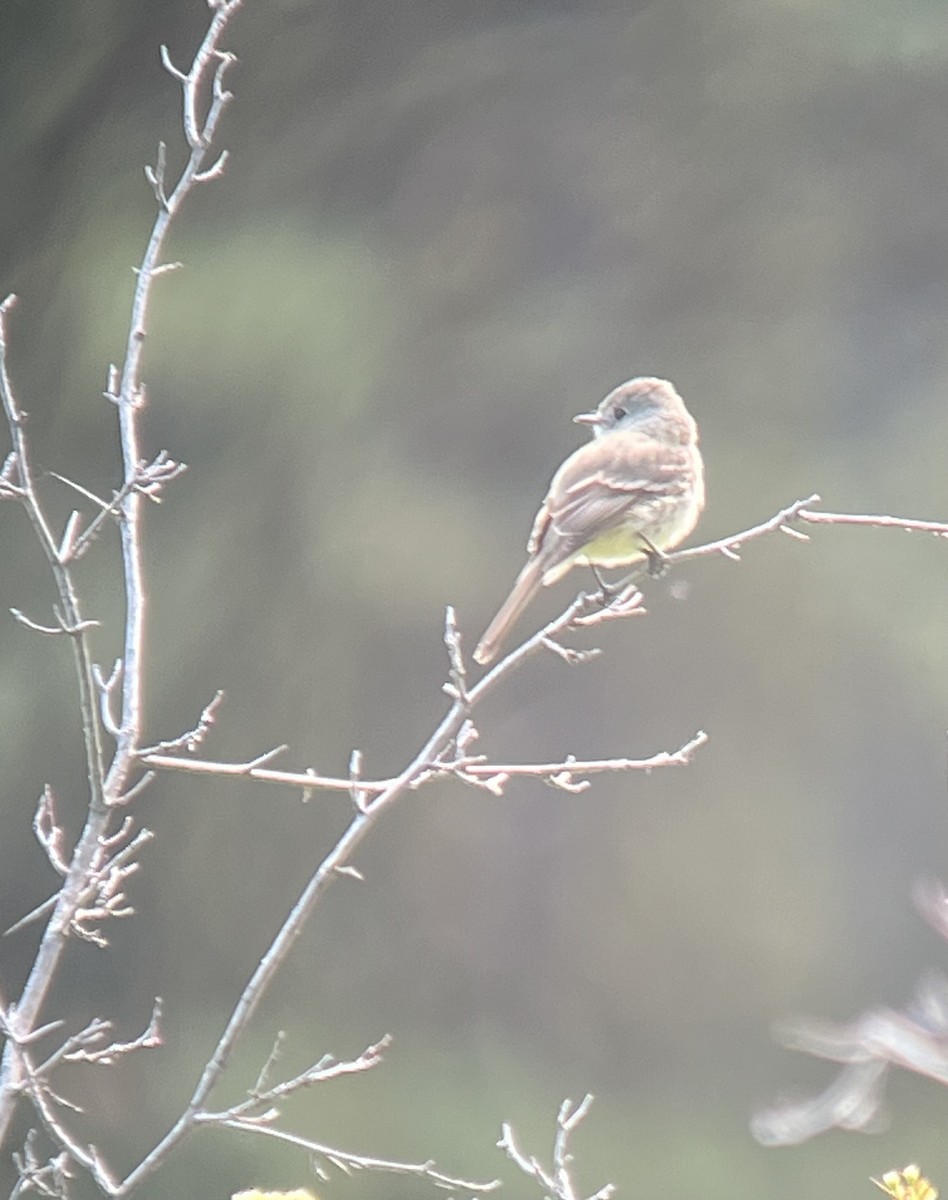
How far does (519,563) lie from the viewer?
5.45 metres

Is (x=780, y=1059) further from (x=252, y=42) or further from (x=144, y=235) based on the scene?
(x=252, y=42)

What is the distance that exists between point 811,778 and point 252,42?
3145 millimetres

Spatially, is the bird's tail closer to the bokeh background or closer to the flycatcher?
the flycatcher

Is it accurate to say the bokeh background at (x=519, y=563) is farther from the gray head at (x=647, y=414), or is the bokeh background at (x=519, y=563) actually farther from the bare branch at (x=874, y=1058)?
the bare branch at (x=874, y=1058)

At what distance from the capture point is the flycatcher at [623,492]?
230 cm

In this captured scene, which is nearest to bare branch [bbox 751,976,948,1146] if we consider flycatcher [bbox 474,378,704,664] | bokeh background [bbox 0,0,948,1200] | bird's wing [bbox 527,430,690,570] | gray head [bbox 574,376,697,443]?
flycatcher [bbox 474,378,704,664]

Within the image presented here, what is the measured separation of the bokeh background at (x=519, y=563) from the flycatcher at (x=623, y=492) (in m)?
2.62

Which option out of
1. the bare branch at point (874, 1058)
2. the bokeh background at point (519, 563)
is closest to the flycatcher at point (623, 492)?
the bare branch at point (874, 1058)

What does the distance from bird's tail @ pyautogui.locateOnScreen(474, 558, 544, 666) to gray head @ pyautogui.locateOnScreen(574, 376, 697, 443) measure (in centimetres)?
42

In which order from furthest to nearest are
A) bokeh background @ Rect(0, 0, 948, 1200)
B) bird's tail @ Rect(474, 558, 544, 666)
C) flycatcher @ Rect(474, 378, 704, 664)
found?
bokeh background @ Rect(0, 0, 948, 1200) → flycatcher @ Rect(474, 378, 704, 664) → bird's tail @ Rect(474, 558, 544, 666)

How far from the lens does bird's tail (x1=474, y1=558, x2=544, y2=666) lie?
1808mm

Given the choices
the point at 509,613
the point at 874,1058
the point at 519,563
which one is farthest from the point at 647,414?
the point at 519,563

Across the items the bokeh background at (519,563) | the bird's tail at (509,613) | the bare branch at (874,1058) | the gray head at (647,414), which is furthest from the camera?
the bokeh background at (519,563)

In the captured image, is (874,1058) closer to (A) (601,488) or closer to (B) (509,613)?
(B) (509,613)
